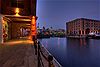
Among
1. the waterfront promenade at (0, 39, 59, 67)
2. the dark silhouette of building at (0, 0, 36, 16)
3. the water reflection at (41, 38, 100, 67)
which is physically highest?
the dark silhouette of building at (0, 0, 36, 16)

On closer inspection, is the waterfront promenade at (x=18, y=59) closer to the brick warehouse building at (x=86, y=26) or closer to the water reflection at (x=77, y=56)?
the water reflection at (x=77, y=56)

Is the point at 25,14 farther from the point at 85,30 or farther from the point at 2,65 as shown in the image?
the point at 85,30

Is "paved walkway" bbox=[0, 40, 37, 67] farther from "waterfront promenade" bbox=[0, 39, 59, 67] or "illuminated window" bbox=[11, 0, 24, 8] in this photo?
"illuminated window" bbox=[11, 0, 24, 8]

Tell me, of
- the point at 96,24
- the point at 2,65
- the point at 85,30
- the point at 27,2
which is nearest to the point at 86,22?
the point at 85,30

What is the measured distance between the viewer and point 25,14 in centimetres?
1892

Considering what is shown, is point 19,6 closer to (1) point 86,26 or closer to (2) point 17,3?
(2) point 17,3

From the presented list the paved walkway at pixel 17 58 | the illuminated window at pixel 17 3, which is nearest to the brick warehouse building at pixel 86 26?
the illuminated window at pixel 17 3

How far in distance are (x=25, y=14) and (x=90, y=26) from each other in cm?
9351

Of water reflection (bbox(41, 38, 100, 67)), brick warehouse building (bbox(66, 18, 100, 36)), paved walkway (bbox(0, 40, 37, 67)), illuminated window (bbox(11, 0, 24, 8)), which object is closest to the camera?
paved walkway (bbox(0, 40, 37, 67))

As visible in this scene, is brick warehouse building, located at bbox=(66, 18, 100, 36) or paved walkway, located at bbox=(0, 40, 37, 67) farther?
brick warehouse building, located at bbox=(66, 18, 100, 36)

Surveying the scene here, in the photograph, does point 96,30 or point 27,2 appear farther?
point 96,30

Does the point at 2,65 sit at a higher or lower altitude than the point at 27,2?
lower

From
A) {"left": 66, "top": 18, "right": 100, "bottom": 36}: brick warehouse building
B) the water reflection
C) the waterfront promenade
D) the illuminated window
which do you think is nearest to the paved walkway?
the waterfront promenade

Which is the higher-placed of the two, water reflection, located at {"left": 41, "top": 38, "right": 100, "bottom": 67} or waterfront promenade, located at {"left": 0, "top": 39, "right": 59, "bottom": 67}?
waterfront promenade, located at {"left": 0, "top": 39, "right": 59, "bottom": 67}
